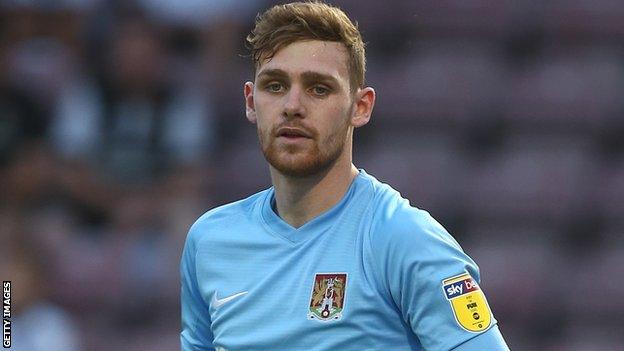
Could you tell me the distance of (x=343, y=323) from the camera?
278 cm

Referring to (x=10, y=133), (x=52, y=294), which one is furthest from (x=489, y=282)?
(x=10, y=133)

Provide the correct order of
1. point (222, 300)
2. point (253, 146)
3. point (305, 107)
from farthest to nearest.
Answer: point (253, 146)
point (222, 300)
point (305, 107)

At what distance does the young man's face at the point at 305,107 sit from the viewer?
2926 mm

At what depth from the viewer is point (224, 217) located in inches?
128

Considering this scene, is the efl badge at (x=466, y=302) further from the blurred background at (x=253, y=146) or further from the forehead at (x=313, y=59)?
the blurred background at (x=253, y=146)

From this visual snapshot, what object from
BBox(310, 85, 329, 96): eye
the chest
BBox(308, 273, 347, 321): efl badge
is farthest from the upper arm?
BBox(310, 85, 329, 96): eye

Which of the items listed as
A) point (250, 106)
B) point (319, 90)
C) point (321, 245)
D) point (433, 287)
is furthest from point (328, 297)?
point (250, 106)

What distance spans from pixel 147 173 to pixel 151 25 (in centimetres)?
102

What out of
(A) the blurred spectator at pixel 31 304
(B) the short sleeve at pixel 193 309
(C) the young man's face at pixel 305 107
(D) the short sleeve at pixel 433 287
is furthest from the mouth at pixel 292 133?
(A) the blurred spectator at pixel 31 304

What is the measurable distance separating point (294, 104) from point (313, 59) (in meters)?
0.12

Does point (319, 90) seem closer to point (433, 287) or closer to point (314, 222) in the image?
point (314, 222)

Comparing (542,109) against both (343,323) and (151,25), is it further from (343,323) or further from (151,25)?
(343,323)

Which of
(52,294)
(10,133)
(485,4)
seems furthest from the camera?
(485,4)

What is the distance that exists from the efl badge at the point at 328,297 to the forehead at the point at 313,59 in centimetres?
48
